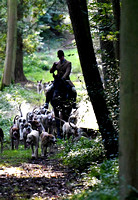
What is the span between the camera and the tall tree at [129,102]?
5441 mm

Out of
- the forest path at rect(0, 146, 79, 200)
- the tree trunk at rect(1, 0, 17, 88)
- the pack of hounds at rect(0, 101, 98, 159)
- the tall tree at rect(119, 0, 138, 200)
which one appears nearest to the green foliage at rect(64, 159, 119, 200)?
the tall tree at rect(119, 0, 138, 200)

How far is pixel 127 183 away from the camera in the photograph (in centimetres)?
544

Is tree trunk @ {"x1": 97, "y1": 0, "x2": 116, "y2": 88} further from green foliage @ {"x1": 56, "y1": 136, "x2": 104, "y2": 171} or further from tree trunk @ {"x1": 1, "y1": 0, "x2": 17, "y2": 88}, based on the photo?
tree trunk @ {"x1": 1, "y1": 0, "x2": 17, "y2": 88}

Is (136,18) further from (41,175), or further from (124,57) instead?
(41,175)

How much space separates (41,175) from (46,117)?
22.2 ft

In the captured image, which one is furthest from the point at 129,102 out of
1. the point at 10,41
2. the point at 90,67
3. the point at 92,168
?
the point at 10,41

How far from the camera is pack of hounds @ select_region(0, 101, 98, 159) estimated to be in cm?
1207

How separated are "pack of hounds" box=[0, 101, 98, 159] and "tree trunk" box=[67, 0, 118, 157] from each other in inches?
106

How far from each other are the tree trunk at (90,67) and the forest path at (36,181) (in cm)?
129

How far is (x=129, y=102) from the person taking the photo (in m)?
5.45

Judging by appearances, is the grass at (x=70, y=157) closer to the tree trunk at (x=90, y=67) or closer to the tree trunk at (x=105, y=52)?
the tree trunk at (x=90, y=67)

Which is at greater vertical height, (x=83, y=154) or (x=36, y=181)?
(x=83, y=154)

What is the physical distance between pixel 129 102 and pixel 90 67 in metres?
4.35

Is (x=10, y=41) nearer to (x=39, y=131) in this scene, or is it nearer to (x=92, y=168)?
(x=39, y=131)
